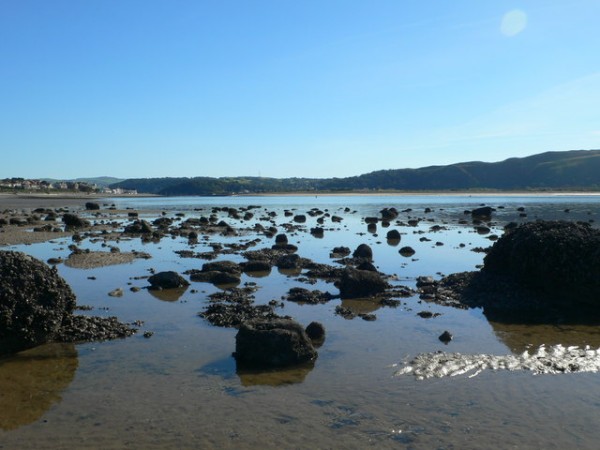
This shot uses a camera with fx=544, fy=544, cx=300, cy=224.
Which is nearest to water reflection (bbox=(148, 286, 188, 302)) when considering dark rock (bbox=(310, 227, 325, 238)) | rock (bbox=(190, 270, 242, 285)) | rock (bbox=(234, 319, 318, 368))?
rock (bbox=(190, 270, 242, 285))

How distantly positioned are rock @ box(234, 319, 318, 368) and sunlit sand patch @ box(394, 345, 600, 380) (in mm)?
2196

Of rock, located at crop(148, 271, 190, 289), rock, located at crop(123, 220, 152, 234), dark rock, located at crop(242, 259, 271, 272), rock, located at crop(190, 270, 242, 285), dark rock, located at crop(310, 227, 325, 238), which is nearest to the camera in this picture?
rock, located at crop(148, 271, 190, 289)

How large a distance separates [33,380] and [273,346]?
509 cm

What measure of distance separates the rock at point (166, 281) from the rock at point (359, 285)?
6330mm

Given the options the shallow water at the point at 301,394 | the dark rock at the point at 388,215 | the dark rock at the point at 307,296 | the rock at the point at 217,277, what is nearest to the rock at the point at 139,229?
the rock at the point at 217,277

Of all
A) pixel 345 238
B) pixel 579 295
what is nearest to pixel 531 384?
pixel 579 295

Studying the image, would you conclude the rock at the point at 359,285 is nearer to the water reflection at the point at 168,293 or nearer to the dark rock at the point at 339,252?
the water reflection at the point at 168,293

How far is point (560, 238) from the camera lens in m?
19.5

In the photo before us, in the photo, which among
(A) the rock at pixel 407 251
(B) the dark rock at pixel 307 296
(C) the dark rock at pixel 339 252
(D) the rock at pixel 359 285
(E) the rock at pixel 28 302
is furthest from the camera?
(A) the rock at pixel 407 251

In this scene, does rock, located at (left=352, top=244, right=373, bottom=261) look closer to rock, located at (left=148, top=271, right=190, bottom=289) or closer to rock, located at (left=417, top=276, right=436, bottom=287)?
rock, located at (left=417, top=276, right=436, bottom=287)

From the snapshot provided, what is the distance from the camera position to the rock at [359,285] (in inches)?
786

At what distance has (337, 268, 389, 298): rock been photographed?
20.0 m

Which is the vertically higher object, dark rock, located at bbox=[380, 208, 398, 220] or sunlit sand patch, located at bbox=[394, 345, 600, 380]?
dark rock, located at bbox=[380, 208, 398, 220]

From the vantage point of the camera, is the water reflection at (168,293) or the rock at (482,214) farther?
the rock at (482,214)
